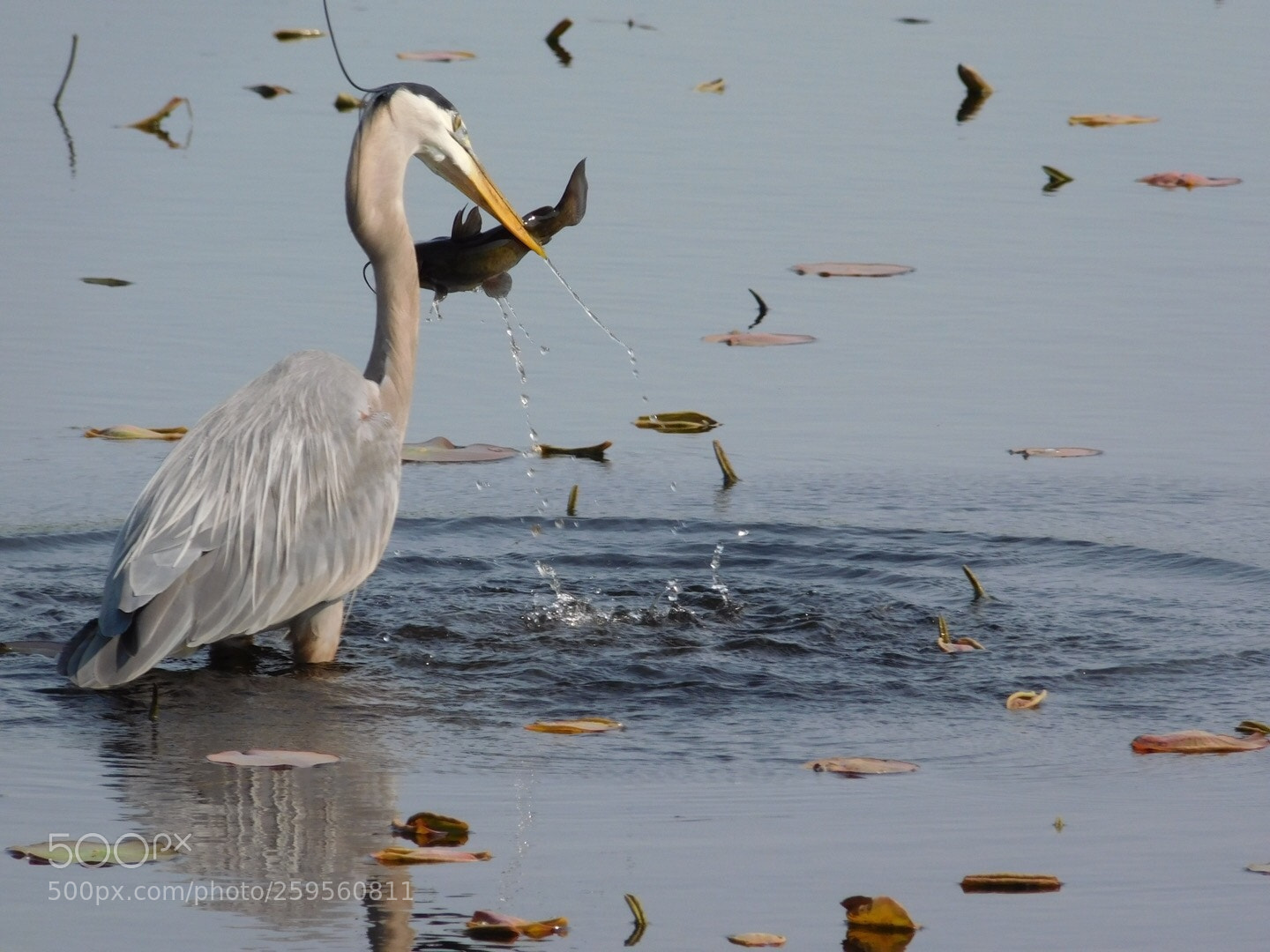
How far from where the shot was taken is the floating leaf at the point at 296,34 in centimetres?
1631

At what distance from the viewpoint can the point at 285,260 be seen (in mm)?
10430

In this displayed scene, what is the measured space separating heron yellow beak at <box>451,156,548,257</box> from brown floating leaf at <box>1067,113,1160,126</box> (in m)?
6.65

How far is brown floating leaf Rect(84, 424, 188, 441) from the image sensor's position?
26.7ft

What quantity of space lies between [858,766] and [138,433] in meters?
3.78

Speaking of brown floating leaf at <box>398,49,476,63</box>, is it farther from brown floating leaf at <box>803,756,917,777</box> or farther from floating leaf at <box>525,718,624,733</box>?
brown floating leaf at <box>803,756,917,777</box>

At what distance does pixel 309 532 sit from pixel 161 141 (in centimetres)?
705

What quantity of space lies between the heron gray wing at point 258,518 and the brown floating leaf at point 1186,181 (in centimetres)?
646

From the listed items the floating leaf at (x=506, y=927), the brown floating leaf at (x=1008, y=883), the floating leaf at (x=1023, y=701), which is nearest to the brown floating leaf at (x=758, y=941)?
the floating leaf at (x=506, y=927)

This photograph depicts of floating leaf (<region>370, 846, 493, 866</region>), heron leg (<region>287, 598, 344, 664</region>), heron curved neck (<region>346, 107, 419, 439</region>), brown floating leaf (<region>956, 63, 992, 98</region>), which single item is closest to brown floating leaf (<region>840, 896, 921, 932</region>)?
floating leaf (<region>370, 846, 493, 866</region>)

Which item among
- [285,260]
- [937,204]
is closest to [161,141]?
[285,260]

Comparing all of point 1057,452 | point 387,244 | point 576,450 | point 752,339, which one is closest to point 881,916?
point 387,244

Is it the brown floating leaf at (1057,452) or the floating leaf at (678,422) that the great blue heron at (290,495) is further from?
the brown floating leaf at (1057,452)

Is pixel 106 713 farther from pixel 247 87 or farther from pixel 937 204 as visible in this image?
pixel 247 87

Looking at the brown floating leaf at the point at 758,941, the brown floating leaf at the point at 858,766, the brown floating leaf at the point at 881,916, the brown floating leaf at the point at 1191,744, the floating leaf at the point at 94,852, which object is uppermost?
the brown floating leaf at the point at 881,916
